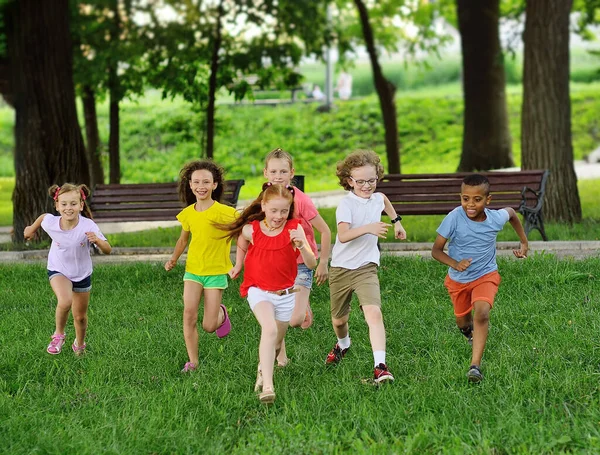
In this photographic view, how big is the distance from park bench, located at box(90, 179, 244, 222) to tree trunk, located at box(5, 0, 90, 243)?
572 mm

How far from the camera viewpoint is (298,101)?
1517 inches

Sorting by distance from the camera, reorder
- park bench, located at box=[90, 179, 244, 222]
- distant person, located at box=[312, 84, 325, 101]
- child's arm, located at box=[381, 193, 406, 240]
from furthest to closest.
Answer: distant person, located at box=[312, 84, 325, 101], park bench, located at box=[90, 179, 244, 222], child's arm, located at box=[381, 193, 406, 240]

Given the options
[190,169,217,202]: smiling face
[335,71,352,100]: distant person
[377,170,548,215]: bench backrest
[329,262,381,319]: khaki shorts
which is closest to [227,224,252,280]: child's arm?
[190,169,217,202]: smiling face

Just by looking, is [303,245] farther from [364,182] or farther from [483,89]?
[483,89]

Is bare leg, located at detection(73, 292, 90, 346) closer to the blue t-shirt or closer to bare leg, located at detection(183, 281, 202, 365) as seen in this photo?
bare leg, located at detection(183, 281, 202, 365)

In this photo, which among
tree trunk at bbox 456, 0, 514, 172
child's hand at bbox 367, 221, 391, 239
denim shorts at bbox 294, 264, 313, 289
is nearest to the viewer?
child's hand at bbox 367, 221, 391, 239

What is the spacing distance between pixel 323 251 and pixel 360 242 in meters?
0.28

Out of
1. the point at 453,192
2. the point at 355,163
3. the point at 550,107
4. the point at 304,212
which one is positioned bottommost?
the point at 453,192

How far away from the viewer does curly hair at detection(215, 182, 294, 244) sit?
6.00m

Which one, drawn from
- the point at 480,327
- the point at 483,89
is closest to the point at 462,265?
the point at 480,327

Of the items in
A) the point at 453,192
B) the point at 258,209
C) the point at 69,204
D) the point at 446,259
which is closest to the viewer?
the point at 258,209

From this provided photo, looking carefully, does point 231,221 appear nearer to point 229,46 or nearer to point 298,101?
point 229,46

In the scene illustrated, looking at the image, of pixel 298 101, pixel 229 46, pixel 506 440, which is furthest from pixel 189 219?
pixel 298 101

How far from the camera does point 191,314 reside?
6.74 metres
